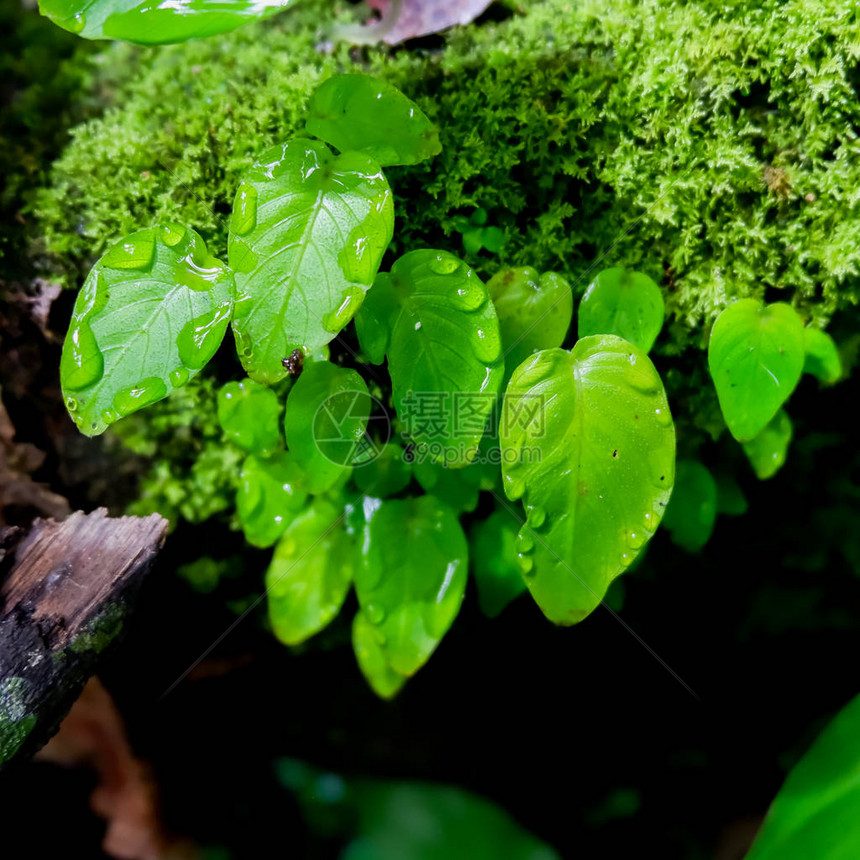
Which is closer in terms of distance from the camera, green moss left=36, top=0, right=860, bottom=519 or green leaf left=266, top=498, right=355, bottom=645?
green moss left=36, top=0, right=860, bottom=519

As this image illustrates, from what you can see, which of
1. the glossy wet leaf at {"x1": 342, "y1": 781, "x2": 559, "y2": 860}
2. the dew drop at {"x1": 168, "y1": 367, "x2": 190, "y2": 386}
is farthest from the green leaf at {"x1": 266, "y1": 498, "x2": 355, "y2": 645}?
the glossy wet leaf at {"x1": 342, "y1": 781, "x2": 559, "y2": 860}

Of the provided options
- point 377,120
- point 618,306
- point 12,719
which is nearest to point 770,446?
point 618,306

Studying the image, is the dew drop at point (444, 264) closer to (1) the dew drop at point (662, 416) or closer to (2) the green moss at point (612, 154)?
(2) the green moss at point (612, 154)

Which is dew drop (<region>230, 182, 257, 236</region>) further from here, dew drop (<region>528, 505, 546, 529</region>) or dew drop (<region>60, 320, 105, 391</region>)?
dew drop (<region>528, 505, 546, 529</region>)

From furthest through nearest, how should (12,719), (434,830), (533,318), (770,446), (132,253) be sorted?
(434,830)
(770,446)
(533,318)
(132,253)
(12,719)

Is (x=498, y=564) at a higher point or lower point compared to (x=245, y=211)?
lower

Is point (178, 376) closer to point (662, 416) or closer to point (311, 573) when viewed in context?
point (311, 573)
